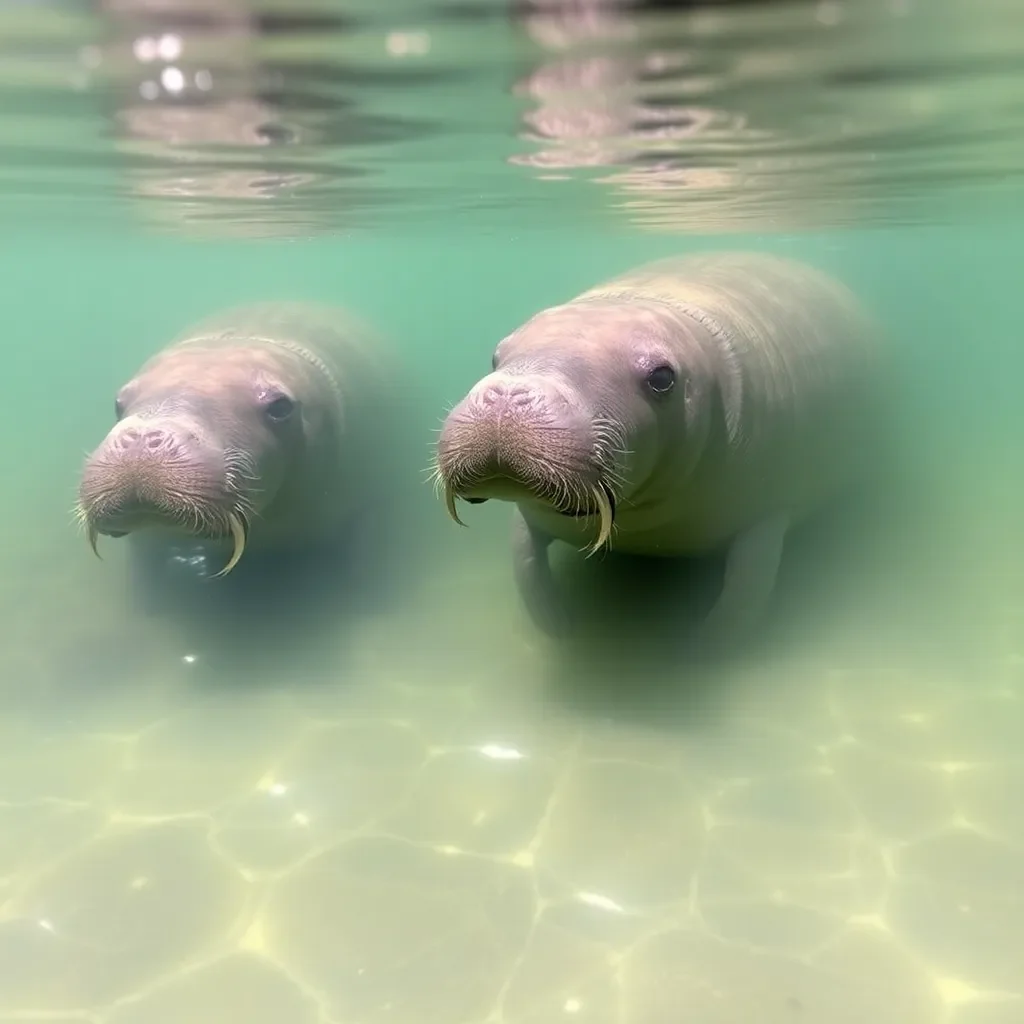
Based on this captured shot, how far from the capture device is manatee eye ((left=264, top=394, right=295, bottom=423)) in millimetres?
5637

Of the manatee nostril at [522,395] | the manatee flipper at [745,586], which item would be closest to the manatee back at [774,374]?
the manatee flipper at [745,586]

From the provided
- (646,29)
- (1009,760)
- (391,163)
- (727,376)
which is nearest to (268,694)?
(727,376)

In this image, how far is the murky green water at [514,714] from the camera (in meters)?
3.62

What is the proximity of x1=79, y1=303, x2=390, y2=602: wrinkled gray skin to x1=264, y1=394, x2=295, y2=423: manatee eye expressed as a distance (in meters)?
0.01

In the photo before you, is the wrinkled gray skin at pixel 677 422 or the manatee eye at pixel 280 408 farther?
the manatee eye at pixel 280 408

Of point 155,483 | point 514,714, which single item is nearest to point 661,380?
point 514,714

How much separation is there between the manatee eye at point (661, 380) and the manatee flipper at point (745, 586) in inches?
60.4

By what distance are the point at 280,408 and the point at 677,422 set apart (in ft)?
7.99

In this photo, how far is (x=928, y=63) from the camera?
658cm

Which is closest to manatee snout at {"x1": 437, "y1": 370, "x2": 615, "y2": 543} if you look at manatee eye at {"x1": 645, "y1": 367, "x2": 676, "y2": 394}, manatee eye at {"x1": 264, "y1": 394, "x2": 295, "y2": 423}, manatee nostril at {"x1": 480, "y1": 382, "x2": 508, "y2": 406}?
manatee nostril at {"x1": 480, "y1": 382, "x2": 508, "y2": 406}

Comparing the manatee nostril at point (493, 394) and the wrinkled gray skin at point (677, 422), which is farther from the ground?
the manatee nostril at point (493, 394)

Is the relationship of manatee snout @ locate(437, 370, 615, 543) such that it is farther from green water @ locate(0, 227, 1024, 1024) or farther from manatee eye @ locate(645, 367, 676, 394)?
green water @ locate(0, 227, 1024, 1024)

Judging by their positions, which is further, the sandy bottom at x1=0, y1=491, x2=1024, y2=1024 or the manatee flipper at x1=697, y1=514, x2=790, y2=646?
the manatee flipper at x1=697, y1=514, x2=790, y2=646

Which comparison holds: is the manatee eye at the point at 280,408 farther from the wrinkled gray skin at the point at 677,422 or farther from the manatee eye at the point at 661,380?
the manatee eye at the point at 661,380
